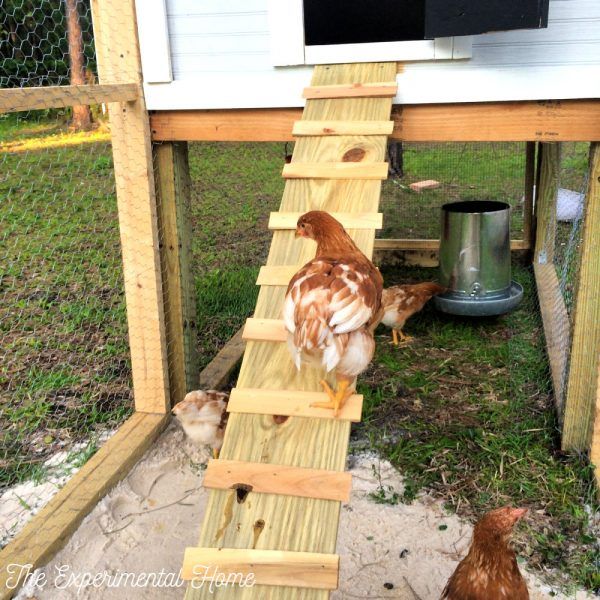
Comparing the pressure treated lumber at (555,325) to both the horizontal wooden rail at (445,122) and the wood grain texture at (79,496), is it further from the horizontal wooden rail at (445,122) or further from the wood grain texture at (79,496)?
the wood grain texture at (79,496)

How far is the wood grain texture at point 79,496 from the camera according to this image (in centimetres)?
210

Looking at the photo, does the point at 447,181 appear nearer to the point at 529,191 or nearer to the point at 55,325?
the point at 529,191

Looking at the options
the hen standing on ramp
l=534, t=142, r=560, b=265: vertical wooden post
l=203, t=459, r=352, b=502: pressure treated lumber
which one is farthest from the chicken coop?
l=534, t=142, r=560, b=265: vertical wooden post

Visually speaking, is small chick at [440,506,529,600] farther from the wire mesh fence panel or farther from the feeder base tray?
the wire mesh fence panel

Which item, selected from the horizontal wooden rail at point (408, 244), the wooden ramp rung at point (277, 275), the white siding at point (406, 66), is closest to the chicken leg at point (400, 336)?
the horizontal wooden rail at point (408, 244)

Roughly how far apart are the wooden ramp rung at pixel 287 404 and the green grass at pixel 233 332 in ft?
2.39

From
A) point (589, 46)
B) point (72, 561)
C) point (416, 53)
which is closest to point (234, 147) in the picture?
point (416, 53)

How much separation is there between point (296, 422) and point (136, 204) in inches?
50.7

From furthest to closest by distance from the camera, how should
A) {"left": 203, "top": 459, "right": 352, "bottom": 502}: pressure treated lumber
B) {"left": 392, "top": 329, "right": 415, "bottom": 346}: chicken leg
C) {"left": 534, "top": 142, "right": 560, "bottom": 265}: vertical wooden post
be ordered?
{"left": 534, "top": 142, "right": 560, "bottom": 265}: vertical wooden post → {"left": 392, "top": 329, "right": 415, "bottom": 346}: chicken leg → {"left": 203, "top": 459, "right": 352, "bottom": 502}: pressure treated lumber

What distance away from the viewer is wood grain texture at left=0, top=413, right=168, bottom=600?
2.10 meters

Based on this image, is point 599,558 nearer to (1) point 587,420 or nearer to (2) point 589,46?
(1) point 587,420

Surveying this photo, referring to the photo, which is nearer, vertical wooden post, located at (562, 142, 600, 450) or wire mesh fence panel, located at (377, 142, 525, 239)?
vertical wooden post, located at (562, 142, 600, 450)

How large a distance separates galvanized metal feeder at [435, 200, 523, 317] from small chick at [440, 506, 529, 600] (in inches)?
84.7

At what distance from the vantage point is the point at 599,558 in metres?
2.13
